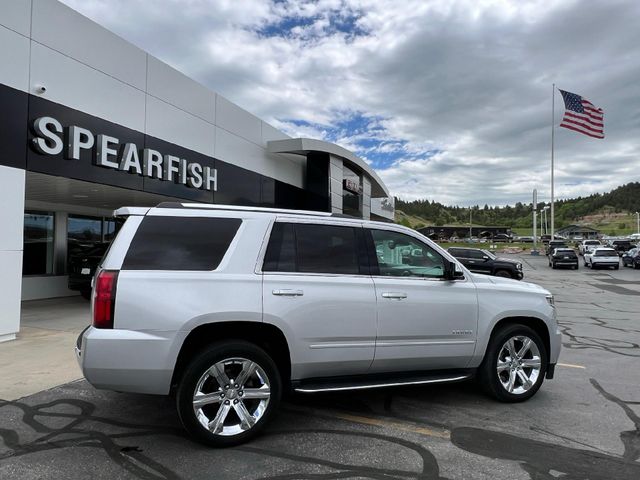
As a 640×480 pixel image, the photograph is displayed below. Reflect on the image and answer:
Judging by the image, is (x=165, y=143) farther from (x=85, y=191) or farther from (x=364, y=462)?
(x=364, y=462)

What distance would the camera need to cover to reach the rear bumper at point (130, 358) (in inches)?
146

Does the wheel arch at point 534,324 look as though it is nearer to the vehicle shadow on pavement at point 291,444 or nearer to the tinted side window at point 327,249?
the vehicle shadow on pavement at point 291,444

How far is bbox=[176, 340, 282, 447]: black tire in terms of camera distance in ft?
12.5

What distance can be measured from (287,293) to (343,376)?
975 mm

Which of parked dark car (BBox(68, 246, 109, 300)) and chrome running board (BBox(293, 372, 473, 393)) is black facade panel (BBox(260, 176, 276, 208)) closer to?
parked dark car (BBox(68, 246, 109, 300))

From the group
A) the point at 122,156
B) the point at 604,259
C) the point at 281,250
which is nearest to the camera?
the point at 281,250

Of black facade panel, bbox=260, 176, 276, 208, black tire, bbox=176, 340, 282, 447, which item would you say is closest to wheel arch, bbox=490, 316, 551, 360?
black tire, bbox=176, 340, 282, 447

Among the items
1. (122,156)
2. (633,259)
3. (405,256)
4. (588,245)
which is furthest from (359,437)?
(588,245)

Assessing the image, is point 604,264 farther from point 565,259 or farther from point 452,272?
point 452,272

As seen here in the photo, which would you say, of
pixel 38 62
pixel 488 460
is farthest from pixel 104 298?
pixel 38 62

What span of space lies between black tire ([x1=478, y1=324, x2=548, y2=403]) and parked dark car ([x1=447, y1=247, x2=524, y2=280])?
18333 mm

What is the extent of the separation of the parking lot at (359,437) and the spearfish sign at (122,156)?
527cm

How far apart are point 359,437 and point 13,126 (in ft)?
25.5

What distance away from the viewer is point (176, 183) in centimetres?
1296
